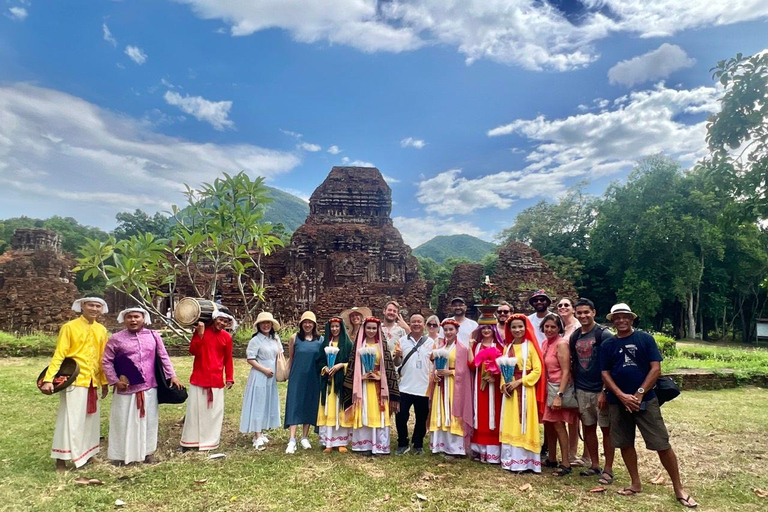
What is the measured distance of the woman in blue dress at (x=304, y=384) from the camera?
5133 mm

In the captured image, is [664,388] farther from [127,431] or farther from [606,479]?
[127,431]

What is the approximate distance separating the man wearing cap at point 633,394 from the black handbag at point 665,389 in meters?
0.07

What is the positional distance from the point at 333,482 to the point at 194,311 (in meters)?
2.50

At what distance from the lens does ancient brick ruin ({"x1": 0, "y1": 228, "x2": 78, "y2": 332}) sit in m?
15.2

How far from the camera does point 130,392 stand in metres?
4.52

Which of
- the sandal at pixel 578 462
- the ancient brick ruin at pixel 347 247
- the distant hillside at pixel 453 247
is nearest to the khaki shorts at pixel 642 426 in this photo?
the sandal at pixel 578 462

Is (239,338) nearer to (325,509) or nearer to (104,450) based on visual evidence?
(104,450)

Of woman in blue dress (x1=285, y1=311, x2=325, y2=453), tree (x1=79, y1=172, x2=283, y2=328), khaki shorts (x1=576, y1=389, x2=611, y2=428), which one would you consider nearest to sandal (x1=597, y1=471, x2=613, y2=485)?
khaki shorts (x1=576, y1=389, x2=611, y2=428)

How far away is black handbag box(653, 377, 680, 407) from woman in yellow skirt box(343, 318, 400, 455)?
252 centimetres

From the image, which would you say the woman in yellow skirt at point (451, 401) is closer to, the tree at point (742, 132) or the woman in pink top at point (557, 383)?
the woman in pink top at point (557, 383)

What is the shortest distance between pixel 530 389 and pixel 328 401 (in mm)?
2204

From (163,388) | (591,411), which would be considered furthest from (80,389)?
(591,411)

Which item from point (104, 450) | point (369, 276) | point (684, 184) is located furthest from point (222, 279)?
point (684, 184)

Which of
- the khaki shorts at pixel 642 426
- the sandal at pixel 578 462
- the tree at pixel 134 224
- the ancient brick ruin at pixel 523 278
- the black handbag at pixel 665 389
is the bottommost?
the sandal at pixel 578 462
